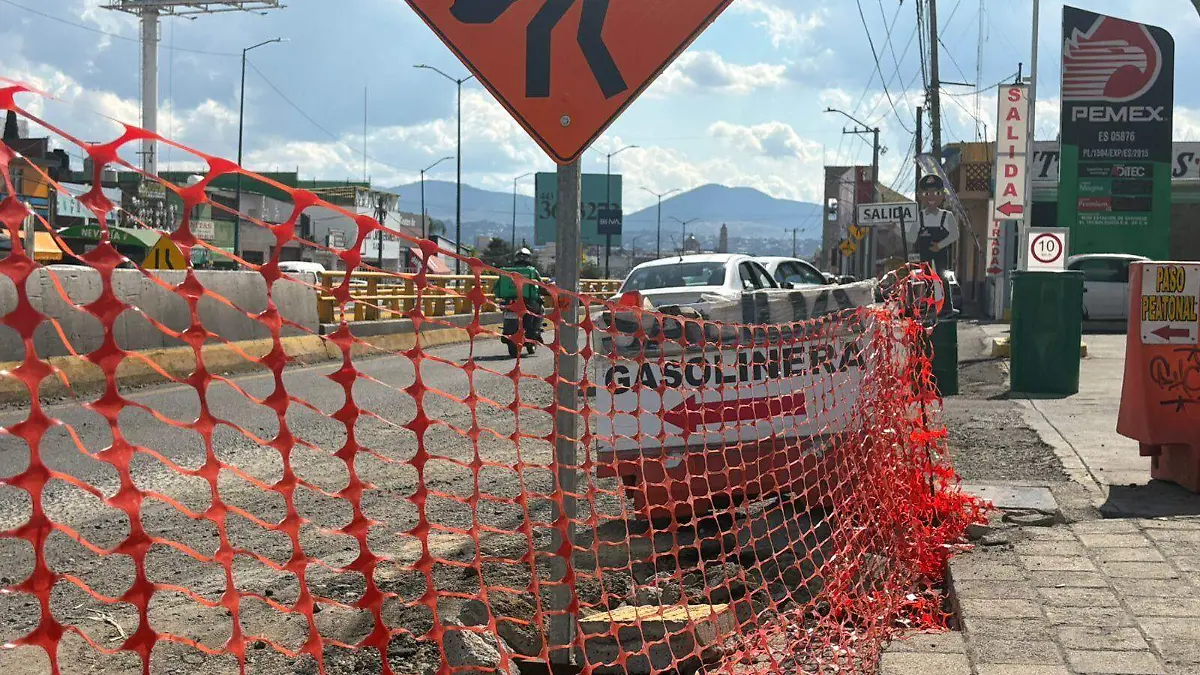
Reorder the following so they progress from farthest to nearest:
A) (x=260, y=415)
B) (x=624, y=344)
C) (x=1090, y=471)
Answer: (x=260, y=415)
(x=1090, y=471)
(x=624, y=344)

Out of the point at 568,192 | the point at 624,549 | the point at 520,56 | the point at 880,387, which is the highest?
the point at 520,56

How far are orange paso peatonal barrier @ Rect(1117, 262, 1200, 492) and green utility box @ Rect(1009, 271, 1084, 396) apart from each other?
5202 millimetres

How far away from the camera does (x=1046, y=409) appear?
1142 cm

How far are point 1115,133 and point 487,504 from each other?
2487 centimetres

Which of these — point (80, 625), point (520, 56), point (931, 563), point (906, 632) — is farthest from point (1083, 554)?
point (80, 625)

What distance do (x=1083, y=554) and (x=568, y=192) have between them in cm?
313

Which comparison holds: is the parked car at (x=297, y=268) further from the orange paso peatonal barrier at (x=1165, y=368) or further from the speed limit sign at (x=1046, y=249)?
the orange paso peatonal barrier at (x=1165, y=368)

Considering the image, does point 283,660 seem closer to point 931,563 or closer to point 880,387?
point 931,563

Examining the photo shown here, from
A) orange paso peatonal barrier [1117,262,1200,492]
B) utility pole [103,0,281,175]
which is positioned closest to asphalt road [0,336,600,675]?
orange paso peatonal barrier [1117,262,1200,492]

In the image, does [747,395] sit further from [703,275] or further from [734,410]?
[703,275]

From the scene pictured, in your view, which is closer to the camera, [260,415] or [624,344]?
[624,344]

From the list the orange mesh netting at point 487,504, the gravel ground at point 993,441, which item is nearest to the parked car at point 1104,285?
the gravel ground at point 993,441

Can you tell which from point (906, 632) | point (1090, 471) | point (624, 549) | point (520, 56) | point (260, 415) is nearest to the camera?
point (520, 56)

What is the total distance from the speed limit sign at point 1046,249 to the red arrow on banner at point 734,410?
1362 centimetres
